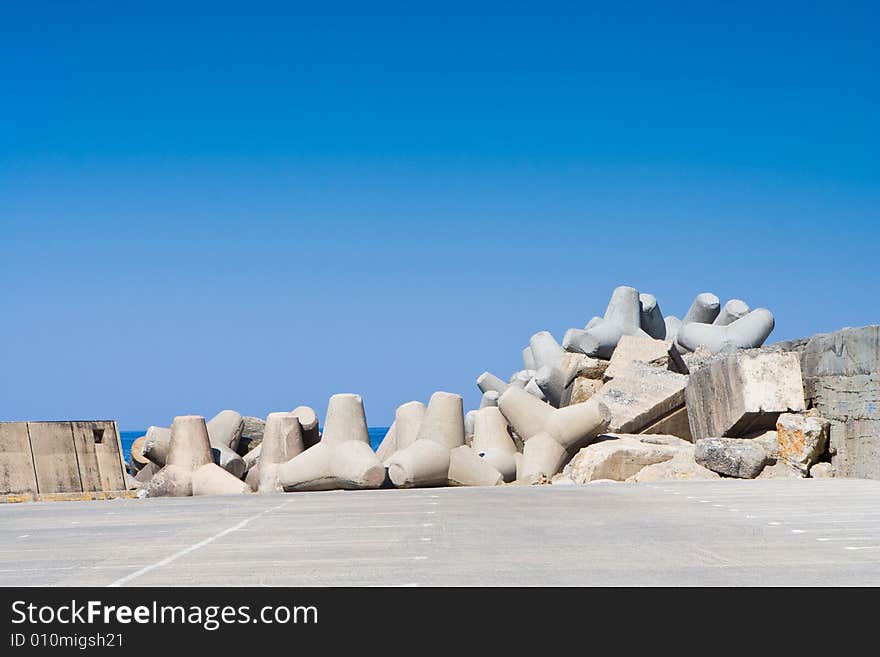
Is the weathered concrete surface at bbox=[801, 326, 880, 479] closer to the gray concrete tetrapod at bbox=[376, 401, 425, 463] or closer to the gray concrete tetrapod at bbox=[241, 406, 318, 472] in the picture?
the gray concrete tetrapod at bbox=[376, 401, 425, 463]

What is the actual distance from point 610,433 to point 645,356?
3.40 metres

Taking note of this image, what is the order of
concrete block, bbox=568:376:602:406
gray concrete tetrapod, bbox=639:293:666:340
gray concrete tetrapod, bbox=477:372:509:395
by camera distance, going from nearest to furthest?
concrete block, bbox=568:376:602:406 < gray concrete tetrapod, bbox=639:293:666:340 < gray concrete tetrapod, bbox=477:372:509:395

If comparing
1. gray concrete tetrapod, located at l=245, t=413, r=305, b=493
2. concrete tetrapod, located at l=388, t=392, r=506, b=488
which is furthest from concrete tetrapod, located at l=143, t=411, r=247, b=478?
concrete tetrapod, located at l=388, t=392, r=506, b=488

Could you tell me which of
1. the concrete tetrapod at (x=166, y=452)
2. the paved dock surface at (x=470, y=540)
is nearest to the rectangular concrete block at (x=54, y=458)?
the concrete tetrapod at (x=166, y=452)

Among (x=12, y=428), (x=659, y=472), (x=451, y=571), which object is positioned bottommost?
(x=659, y=472)

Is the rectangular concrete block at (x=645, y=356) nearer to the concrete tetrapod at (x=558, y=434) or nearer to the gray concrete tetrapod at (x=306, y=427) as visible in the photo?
the concrete tetrapod at (x=558, y=434)

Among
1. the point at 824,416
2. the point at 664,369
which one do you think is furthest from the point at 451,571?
the point at 664,369

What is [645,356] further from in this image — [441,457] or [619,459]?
[441,457]

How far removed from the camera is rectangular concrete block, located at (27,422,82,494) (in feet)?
55.0

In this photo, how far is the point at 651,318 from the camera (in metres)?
26.9

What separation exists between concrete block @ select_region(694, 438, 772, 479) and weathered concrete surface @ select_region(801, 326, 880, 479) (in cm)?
110

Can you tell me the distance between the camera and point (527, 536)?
8281mm
